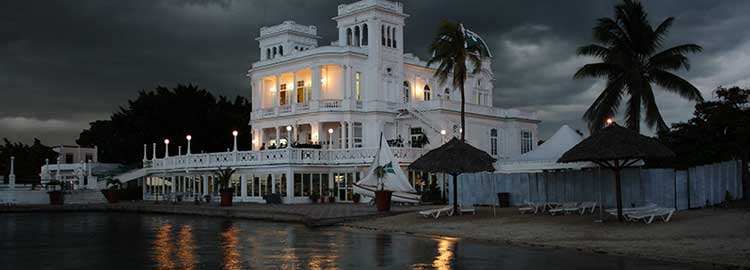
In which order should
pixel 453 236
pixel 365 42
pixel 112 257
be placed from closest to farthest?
pixel 112 257, pixel 453 236, pixel 365 42

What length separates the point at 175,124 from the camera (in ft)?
197

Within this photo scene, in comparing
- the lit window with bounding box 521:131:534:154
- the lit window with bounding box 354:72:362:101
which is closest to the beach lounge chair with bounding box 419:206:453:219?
the lit window with bounding box 354:72:362:101

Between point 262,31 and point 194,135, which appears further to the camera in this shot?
point 194,135

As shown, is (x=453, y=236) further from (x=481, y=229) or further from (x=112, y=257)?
(x=112, y=257)

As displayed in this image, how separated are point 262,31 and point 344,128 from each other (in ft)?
43.7

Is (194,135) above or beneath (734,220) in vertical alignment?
above

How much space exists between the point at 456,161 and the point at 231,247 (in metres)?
9.25

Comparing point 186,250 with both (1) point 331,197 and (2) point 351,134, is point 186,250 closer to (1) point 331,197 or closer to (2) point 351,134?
(1) point 331,197

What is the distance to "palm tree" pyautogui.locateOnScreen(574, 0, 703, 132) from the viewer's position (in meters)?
27.9

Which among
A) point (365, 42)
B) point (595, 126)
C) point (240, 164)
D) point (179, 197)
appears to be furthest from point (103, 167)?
point (595, 126)

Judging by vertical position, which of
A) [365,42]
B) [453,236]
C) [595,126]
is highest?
[365,42]

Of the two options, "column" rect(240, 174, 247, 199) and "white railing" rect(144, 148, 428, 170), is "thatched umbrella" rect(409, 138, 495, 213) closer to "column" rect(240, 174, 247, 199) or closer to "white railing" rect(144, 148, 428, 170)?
"white railing" rect(144, 148, 428, 170)

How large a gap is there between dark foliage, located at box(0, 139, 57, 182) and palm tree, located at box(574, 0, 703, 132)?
57.9 metres

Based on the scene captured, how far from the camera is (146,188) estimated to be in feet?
162
